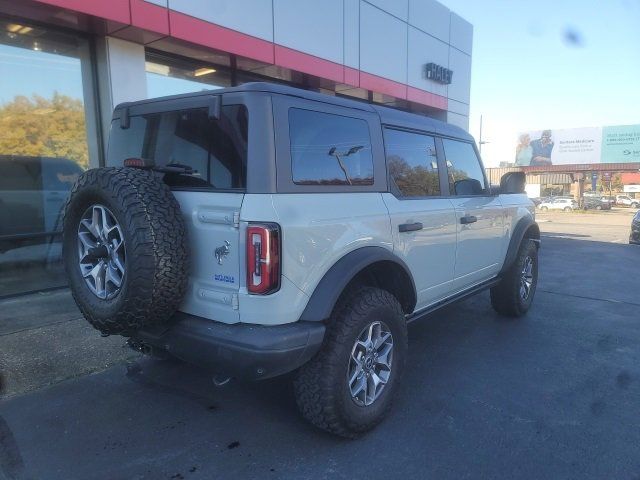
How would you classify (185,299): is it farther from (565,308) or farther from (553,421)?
(565,308)

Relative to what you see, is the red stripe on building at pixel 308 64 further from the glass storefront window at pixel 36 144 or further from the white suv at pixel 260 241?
the white suv at pixel 260 241

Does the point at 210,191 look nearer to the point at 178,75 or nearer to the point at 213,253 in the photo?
the point at 213,253

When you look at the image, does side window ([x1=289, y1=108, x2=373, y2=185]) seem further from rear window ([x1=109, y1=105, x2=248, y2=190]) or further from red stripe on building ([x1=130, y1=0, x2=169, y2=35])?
red stripe on building ([x1=130, y1=0, x2=169, y2=35])

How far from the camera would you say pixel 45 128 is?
251 inches

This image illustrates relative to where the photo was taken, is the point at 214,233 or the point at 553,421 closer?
the point at 214,233

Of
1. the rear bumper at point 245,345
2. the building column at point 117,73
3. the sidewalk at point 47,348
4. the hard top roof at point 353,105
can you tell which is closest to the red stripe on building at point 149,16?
the building column at point 117,73

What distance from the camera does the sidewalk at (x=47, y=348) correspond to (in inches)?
148

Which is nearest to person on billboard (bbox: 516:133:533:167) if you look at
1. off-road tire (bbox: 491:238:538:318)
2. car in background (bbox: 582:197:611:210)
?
car in background (bbox: 582:197:611:210)

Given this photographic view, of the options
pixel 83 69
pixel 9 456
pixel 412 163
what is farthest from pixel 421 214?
pixel 83 69

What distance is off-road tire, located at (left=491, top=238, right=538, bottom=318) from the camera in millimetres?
5105

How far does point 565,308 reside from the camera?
19.5 feet

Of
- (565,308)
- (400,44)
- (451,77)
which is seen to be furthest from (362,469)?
(451,77)

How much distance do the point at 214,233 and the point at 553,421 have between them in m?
2.52

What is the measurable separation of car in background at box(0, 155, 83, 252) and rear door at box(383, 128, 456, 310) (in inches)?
182
